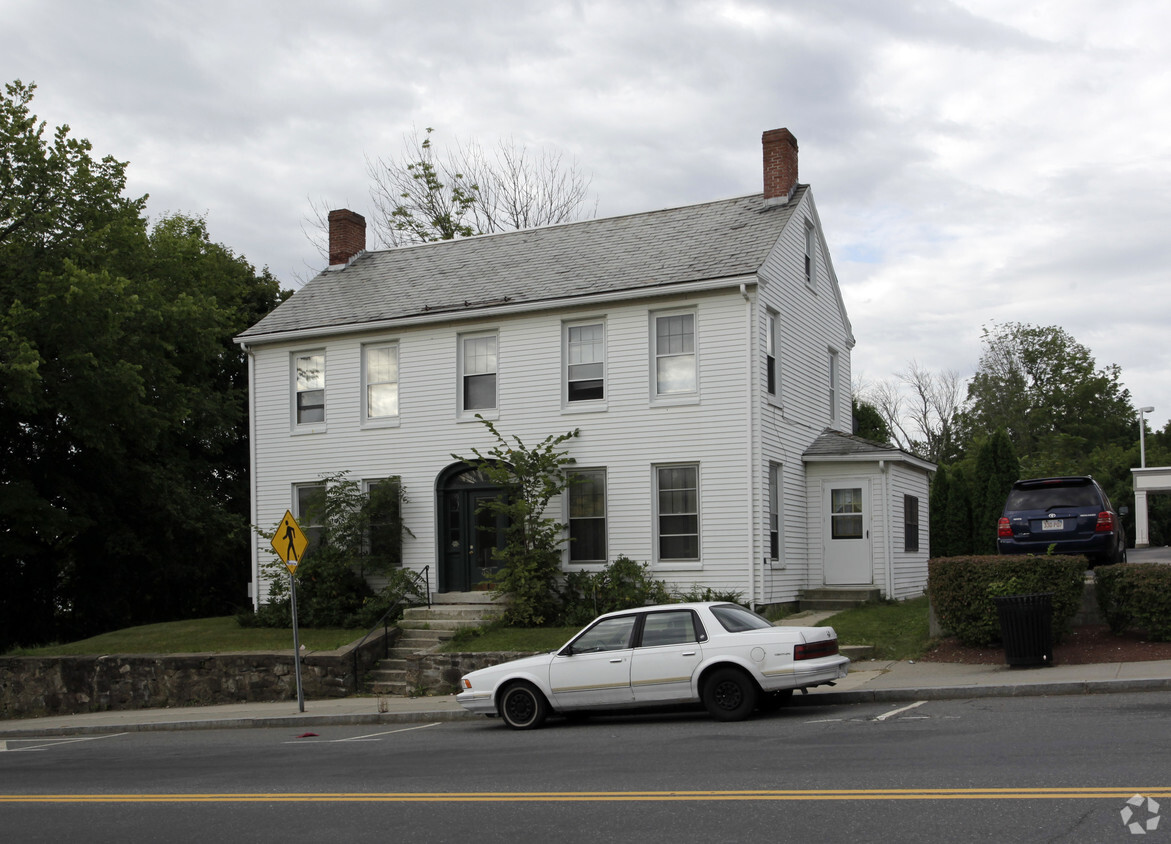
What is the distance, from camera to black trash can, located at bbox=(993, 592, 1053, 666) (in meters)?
14.7

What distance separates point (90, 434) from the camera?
85.9 feet

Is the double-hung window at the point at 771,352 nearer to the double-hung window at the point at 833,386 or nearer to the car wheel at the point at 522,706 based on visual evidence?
the double-hung window at the point at 833,386

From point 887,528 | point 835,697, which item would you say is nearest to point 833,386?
point 887,528

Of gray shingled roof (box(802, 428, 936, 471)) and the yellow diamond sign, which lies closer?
the yellow diamond sign

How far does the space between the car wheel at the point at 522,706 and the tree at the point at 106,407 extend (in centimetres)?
1376

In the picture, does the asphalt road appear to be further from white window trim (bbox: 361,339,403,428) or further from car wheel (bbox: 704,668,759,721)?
white window trim (bbox: 361,339,403,428)

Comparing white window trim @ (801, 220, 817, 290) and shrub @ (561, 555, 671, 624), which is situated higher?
white window trim @ (801, 220, 817, 290)

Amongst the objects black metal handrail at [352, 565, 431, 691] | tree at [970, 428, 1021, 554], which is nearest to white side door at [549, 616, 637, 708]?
black metal handrail at [352, 565, 431, 691]

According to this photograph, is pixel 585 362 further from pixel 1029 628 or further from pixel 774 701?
pixel 1029 628

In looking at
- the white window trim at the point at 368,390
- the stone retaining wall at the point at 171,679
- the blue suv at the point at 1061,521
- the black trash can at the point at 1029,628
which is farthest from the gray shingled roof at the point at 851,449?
the stone retaining wall at the point at 171,679

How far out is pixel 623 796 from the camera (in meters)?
8.70

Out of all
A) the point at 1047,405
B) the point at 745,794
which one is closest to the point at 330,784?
the point at 745,794

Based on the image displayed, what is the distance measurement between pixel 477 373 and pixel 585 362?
2.54 metres

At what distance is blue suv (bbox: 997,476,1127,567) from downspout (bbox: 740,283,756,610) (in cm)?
435
